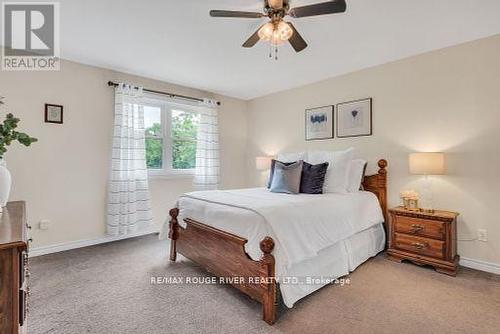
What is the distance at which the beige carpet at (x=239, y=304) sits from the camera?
5.69 ft

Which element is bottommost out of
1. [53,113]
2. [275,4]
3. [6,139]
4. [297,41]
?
[6,139]

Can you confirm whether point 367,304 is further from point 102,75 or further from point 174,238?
point 102,75

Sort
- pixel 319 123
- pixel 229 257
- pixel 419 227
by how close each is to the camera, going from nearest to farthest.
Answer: pixel 229 257 → pixel 419 227 → pixel 319 123

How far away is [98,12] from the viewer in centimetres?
219

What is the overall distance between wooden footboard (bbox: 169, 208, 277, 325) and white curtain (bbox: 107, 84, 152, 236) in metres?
1.04

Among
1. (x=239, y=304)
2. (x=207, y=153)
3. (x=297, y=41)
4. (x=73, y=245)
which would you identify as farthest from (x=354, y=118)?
(x=73, y=245)

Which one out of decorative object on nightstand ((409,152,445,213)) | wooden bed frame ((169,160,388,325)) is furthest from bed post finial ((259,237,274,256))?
decorative object on nightstand ((409,152,445,213))

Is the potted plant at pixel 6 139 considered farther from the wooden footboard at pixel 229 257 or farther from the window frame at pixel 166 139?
the window frame at pixel 166 139

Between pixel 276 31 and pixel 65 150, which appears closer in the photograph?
pixel 276 31

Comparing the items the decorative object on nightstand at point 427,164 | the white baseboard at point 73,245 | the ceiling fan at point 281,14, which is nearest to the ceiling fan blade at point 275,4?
the ceiling fan at point 281,14

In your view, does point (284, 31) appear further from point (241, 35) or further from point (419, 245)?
point (419, 245)

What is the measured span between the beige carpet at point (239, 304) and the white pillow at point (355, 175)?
92cm

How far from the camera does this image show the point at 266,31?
1990mm

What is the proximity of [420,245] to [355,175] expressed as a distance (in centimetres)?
99
